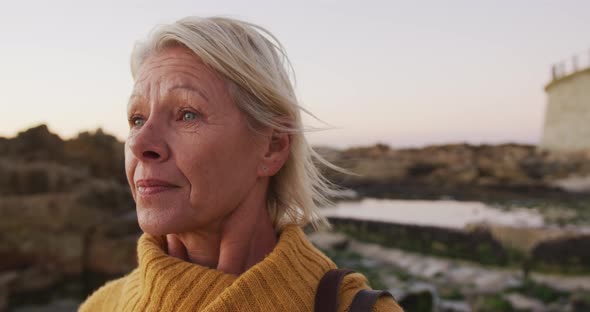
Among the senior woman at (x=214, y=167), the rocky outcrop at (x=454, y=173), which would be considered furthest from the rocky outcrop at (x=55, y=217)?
the senior woman at (x=214, y=167)

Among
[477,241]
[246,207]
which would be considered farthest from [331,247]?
[246,207]

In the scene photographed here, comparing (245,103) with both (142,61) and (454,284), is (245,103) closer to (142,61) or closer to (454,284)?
(142,61)

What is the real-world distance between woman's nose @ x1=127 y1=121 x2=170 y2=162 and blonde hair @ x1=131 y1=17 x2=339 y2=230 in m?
0.25

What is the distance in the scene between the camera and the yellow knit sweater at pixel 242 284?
4.59 ft

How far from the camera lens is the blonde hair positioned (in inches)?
57.4

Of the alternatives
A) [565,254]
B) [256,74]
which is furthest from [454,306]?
[256,74]

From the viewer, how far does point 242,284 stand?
4.58ft

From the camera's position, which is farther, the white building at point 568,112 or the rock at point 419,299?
the white building at point 568,112

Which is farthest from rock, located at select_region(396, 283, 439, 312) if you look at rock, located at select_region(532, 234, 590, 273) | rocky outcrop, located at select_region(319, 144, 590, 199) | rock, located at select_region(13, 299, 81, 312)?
rocky outcrop, located at select_region(319, 144, 590, 199)

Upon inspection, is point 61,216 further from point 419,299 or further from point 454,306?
point 454,306

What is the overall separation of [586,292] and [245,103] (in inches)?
348

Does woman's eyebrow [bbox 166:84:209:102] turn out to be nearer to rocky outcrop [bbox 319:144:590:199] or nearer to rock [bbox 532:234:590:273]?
rock [bbox 532:234:590:273]

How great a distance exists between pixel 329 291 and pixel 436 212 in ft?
40.3

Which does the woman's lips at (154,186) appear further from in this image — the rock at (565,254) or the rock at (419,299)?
the rock at (565,254)
